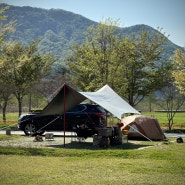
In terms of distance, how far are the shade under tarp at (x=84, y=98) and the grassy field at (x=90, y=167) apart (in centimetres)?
363

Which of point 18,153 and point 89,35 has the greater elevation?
point 89,35

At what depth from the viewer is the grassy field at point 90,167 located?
8609mm

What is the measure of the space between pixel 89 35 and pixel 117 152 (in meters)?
20.3

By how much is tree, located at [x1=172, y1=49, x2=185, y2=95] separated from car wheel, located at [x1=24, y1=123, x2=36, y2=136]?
10.9m

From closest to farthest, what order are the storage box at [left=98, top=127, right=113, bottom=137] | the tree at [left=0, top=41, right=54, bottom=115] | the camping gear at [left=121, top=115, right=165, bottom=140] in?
1. the storage box at [left=98, top=127, right=113, bottom=137]
2. the camping gear at [left=121, top=115, right=165, bottom=140]
3. the tree at [left=0, top=41, right=54, bottom=115]

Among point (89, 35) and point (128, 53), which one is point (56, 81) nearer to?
point (89, 35)

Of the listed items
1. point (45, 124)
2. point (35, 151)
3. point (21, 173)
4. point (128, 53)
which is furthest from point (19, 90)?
point (21, 173)

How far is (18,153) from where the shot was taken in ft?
43.1

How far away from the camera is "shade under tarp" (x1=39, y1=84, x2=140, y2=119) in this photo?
54.5 feet

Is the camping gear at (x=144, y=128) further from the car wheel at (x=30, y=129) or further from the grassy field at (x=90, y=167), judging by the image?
→ the grassy field at (x=90, y=167)

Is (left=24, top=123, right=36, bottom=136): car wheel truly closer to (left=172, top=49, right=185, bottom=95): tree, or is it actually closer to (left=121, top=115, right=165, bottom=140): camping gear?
(left=121, top=115, right=165, bottom=140): camping gear

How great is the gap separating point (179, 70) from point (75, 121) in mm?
11631

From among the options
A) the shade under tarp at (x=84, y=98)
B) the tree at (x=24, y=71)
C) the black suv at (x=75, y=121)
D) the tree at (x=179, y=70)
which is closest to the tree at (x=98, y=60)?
the tree at (x=24, y=71)

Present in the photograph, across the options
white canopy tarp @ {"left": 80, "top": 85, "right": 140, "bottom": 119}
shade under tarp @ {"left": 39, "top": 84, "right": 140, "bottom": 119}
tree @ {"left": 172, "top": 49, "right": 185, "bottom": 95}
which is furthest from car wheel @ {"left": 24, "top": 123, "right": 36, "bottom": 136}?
tree @ {"left": 172, "top": 49, "right": 185, "bottom": 95}
